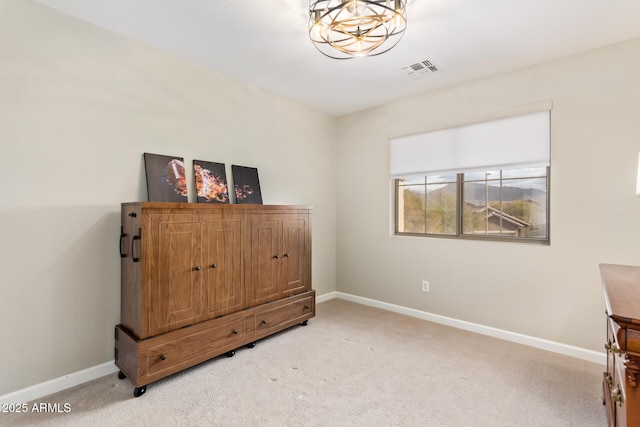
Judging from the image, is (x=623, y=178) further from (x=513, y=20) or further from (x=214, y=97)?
(x=214, y=97)

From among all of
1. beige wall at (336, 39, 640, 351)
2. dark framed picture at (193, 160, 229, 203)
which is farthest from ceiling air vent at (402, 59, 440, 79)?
dark framed picture at (193, 160, 229, 203)

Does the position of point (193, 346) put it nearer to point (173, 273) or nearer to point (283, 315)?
point (173, 273)

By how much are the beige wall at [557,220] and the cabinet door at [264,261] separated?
1.47m

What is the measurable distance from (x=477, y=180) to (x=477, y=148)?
0.32 m

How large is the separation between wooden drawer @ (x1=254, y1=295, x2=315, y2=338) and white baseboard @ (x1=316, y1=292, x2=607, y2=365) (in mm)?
841

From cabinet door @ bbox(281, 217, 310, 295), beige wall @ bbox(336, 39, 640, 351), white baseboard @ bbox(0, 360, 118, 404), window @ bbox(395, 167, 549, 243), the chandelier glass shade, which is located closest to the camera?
the chandelier glass shade

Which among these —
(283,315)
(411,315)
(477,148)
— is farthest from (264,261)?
(477,148)

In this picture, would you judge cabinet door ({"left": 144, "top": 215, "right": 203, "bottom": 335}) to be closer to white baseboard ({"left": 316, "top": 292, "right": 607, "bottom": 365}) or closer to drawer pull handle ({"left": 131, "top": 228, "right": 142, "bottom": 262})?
drawer pull handle ({"left": 131, "top": 228, "right": 142, "bottom": 262})

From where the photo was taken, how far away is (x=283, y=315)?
9.62 feet

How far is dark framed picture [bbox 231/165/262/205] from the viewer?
3.05 meters

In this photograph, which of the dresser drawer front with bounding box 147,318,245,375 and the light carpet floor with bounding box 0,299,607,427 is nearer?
the light carpet floor with bounding box 0,299,607,427

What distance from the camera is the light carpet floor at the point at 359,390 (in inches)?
70.0

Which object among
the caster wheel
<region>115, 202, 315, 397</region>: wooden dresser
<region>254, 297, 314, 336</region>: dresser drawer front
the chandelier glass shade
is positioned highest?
the chandelier glass shade

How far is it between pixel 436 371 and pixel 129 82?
322cm
